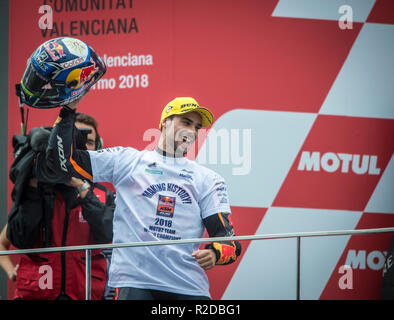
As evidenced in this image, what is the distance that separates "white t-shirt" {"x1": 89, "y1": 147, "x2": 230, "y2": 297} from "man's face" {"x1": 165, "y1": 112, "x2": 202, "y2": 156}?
0.05 meters

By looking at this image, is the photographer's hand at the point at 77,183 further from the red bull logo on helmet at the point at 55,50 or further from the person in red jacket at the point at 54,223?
the red bull logo on helmet at the point at 55,50

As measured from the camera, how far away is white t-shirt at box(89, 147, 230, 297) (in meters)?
1.77

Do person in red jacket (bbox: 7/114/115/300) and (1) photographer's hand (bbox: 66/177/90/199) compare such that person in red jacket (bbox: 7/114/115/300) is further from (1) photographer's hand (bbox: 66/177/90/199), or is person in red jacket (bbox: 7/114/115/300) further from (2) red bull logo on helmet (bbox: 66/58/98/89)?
(2) red bull logo on helmet (bbox: 66/58/98/89)

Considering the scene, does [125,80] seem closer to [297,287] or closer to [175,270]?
[175,270]

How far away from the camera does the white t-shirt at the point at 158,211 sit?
5.81 feet

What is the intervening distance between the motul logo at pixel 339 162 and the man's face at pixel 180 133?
1054 millimetres

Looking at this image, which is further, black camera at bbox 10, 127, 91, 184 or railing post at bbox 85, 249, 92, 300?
black camera at bbox 10, 127, 91, 184

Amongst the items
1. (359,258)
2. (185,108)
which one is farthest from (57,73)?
(359,258)

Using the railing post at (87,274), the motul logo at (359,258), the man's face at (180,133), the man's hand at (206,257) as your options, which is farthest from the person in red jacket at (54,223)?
the motul logo at (359,258)

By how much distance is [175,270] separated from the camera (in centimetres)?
178

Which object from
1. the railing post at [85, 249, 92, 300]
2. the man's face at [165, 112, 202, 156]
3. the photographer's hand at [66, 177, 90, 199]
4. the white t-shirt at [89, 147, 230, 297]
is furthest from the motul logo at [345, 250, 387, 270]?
the photographer's hand at [66, 177, 90, 199]

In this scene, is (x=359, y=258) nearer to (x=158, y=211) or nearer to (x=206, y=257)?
(x=206, y=257)

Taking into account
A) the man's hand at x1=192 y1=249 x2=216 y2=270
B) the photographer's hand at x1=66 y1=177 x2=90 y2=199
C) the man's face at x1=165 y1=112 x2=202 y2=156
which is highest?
the man's face at x1=165 y1=112 x2=202 y2=156

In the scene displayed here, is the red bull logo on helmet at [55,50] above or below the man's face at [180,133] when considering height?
above
